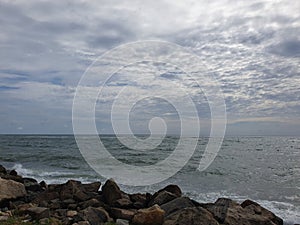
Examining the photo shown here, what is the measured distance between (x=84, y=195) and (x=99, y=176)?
978cm

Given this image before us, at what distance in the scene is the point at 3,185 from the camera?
10070 millimetres

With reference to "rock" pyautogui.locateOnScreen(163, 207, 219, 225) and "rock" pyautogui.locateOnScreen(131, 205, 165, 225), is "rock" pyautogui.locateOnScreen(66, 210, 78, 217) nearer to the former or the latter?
"rock" pyautogui.locateOnScreen(131, 205, 165, 225)

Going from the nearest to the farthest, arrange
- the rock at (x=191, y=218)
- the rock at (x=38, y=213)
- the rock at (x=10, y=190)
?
the rock at (x=191, y=218)
the rock at (x=38, y=213)
the rock at (x=10, y=190)

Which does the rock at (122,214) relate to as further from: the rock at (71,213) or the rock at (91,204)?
the rock at (71,213)

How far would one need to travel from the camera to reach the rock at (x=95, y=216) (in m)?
7.85

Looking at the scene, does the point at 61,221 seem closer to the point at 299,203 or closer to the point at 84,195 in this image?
the point at 84,195

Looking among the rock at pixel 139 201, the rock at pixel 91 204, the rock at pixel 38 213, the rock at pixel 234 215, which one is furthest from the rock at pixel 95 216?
the rock at pixel 234 215

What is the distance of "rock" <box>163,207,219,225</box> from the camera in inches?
289

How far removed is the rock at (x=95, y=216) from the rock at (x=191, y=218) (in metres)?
1.64

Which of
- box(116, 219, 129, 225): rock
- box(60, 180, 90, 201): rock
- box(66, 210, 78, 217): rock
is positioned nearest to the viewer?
box(116, 219, 129, 225): rock

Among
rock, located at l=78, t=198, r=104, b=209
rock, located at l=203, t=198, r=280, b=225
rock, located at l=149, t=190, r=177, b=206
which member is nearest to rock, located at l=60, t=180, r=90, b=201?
rock, located at l=78, t=198, r=104, b=209

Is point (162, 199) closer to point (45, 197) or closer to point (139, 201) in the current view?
point (139, 201)

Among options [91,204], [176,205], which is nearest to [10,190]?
[91,204]

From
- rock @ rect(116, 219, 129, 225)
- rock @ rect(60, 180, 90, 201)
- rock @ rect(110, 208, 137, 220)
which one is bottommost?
rock @ rect(116, 219, 129, 225)
